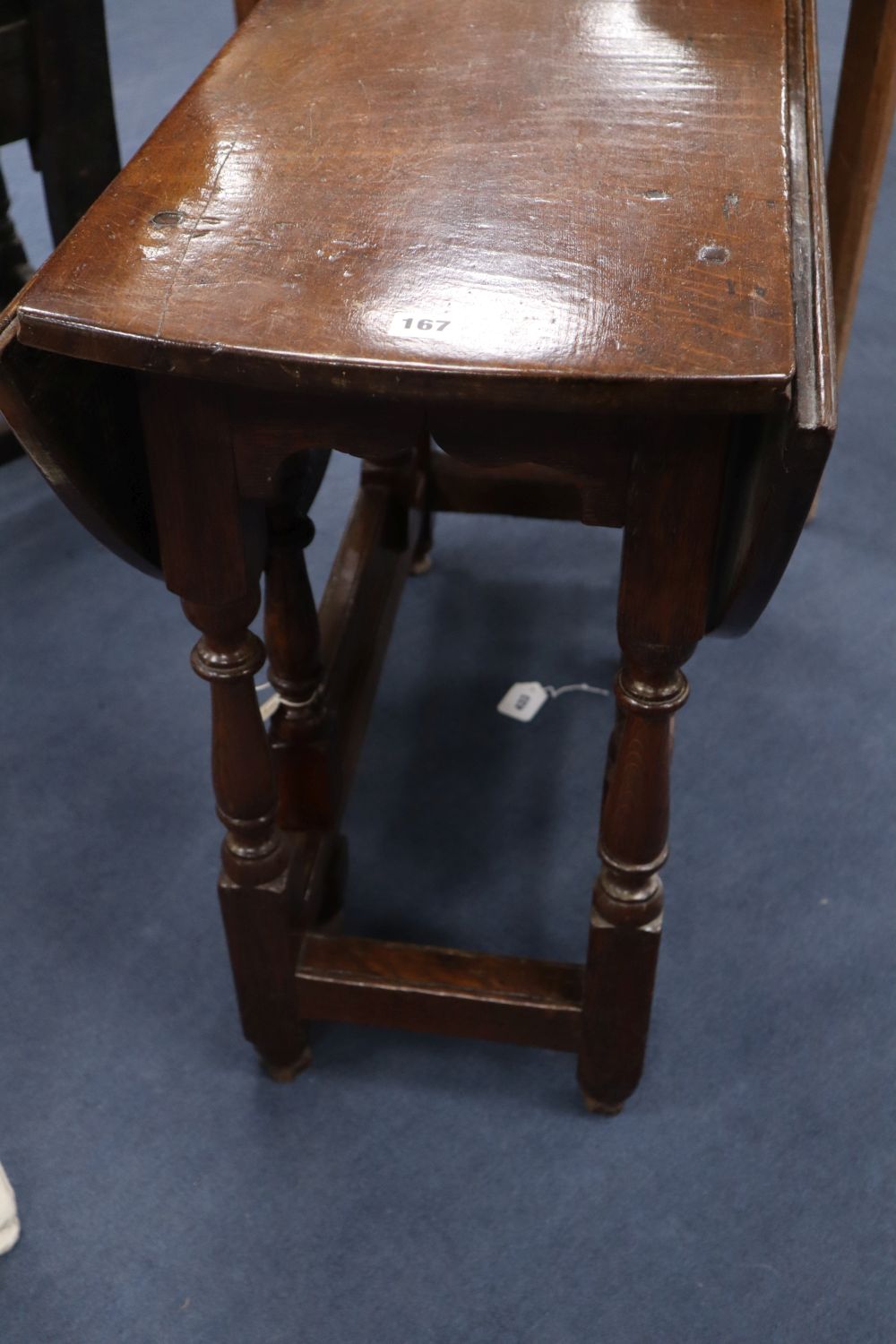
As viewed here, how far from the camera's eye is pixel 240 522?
3.61ft

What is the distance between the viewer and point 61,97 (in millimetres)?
2045

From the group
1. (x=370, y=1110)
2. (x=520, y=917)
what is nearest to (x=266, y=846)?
(x=370, y=1110)

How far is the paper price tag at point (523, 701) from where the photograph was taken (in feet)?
6.49

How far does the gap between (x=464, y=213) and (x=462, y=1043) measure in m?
0.93

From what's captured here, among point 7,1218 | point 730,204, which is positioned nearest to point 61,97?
point 730,204

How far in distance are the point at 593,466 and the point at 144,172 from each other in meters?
0.46

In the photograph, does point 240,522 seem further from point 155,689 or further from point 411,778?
point 155,689

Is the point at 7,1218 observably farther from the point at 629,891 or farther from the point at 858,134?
the point at 858,134

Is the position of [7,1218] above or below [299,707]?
below

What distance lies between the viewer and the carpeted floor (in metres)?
1.34

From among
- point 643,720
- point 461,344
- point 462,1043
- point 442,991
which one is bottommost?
point 462,1043

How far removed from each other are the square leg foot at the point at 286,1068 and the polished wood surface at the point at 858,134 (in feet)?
4.34

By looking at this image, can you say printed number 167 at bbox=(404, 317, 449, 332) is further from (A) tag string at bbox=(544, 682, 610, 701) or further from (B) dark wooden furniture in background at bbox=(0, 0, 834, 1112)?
(A) tag string at bbox=(544, 682, 610, 701)

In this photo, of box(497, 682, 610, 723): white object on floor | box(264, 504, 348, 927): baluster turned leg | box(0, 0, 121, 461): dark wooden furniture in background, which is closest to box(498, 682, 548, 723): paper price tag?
box(497, 682, 610, 723): white object on floor
